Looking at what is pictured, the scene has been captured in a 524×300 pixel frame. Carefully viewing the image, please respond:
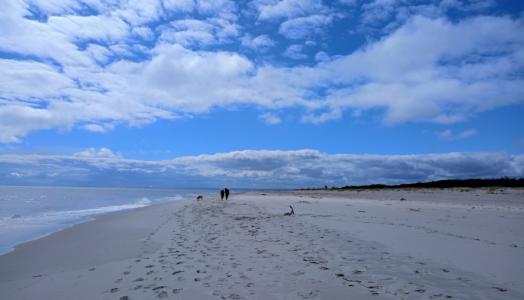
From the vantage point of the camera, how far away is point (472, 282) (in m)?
6.80

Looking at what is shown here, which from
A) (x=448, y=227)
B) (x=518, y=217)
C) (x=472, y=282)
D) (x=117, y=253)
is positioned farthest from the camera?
(x=518, y=217)

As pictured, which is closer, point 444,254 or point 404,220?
point 444,254

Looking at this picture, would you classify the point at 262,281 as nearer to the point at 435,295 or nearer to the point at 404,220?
the point at 435,295

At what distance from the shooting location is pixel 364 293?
20.7 feet

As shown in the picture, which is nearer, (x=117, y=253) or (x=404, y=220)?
(x=117, y=253)

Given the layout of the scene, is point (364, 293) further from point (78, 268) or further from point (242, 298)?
point (78, 268)

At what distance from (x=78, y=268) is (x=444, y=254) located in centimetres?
971

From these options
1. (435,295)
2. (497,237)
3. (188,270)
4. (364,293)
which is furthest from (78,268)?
(497,237)

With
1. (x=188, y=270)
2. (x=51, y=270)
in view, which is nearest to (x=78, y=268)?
(x=51, y=270)

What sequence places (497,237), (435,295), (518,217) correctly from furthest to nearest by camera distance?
(518,217) < (497,237) < (435,295)

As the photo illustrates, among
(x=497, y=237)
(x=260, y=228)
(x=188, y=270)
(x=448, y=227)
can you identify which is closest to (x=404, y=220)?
(x=448, y=227)

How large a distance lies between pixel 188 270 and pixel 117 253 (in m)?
3.60

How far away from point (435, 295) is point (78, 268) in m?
8.32

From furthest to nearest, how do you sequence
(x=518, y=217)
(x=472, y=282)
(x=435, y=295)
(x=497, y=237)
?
(x=518, y=217) → (x=497, y=237) → (x=472, y=282) → (x=435, y=295)
